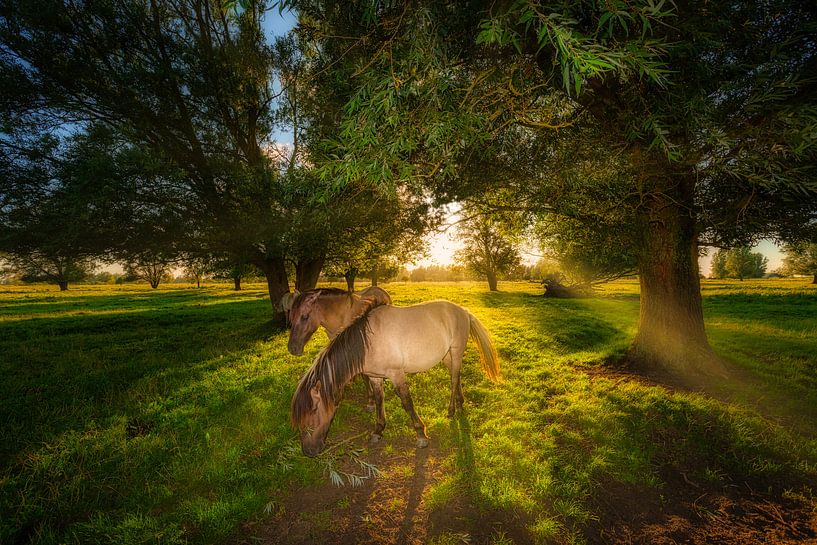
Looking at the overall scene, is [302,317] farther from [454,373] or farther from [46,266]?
[46,266]

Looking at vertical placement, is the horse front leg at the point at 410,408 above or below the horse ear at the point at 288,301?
below

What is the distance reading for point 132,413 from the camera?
19.5ft

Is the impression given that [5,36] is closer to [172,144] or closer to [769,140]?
[172,144]

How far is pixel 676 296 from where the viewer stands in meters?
7.31

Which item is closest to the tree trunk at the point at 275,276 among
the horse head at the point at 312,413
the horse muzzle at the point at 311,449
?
the horse head at the point at 312,413

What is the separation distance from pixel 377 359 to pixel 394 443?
1642 millimetres

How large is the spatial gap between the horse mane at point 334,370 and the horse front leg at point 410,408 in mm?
718

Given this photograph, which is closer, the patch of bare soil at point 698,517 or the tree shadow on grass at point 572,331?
the patch of bare soil at point 698,517

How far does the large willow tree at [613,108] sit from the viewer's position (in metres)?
3.06

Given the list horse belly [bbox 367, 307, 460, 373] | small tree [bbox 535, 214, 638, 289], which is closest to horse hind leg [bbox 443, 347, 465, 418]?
horse belly [bbox 367, 307, 460, 373]

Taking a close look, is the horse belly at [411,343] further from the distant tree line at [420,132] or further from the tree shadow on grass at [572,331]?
the tree shadow on grass at [572,331]

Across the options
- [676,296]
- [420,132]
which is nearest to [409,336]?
[420,132]

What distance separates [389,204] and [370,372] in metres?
4.89

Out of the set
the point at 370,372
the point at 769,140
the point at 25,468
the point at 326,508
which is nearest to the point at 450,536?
the point at 326,508
